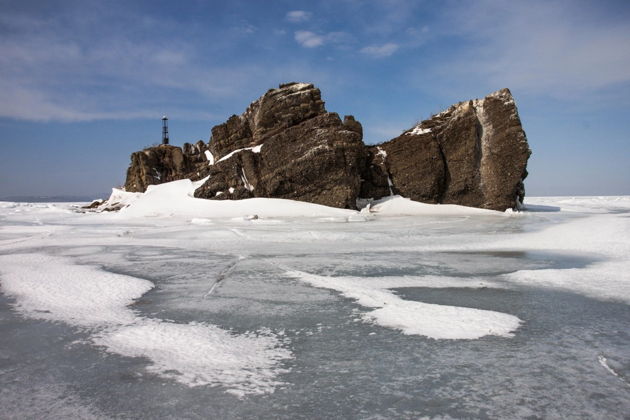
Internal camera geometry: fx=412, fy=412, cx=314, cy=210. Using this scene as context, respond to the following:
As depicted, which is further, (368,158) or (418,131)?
(368,158)

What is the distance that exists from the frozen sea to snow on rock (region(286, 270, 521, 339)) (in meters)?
0.02

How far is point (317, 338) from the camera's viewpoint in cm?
297

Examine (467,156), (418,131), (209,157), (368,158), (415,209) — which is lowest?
(415,209)

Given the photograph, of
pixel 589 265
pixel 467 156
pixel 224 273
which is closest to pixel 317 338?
pixel 224 273

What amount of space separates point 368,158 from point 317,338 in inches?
725

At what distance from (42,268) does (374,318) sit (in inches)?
187

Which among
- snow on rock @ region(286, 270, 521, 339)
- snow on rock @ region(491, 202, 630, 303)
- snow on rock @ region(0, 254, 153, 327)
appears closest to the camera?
snow on rock @ region(286, 270, 521, 339)

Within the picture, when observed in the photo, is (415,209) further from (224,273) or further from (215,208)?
(224,273)

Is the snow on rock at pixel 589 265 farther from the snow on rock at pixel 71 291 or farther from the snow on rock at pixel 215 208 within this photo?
the snow on rock at pixel 215 208

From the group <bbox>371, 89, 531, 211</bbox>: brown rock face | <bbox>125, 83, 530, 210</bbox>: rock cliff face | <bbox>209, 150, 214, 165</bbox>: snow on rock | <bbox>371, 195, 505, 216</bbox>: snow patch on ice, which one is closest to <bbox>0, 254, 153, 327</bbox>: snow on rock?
<bbox>125, 83, 530, 210</bbox>: rock cliff face

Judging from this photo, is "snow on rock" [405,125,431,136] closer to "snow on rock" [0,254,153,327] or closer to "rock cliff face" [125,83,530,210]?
"rock cliff face" [125,83,530,210]

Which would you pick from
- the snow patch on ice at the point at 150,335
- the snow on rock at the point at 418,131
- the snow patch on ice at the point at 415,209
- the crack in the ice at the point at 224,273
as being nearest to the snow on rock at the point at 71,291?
the snow patch on ice at the point at 150,335

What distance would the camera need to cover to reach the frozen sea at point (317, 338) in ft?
6.68

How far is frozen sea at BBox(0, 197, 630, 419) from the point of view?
6.68ft
